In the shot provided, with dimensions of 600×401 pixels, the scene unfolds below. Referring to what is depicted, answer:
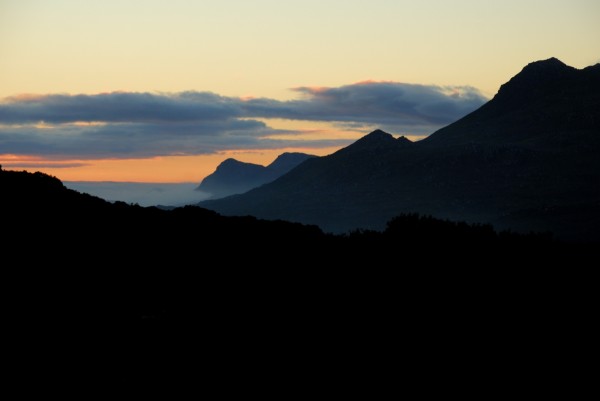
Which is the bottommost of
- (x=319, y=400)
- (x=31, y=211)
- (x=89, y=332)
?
(x=319, y=400)

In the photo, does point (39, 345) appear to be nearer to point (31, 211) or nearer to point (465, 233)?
point (31, 211)

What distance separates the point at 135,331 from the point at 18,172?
24.5 m

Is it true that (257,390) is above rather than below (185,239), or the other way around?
below

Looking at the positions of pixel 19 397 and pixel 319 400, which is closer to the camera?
pixel 19 397

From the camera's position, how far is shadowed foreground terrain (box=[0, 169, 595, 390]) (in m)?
31.9

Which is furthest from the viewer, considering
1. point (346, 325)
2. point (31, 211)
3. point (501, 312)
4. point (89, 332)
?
point (31, 211)

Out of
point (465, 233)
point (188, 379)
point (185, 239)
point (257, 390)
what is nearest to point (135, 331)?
point (188, 379)

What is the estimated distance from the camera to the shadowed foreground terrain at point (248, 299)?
31922mm

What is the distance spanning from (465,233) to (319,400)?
28.7 meters

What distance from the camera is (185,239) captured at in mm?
48281

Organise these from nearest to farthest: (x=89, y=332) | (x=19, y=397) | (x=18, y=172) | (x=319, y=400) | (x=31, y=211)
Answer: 1. (x=19, y=397)
2. (x=319, y=400)
3. (x=89, y=332)
4. (x=31, y=211)
5. (x=18, y=172)

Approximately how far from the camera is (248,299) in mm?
38750

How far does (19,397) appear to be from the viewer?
28.4 metres

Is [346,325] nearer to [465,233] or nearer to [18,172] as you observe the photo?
[465,233]
